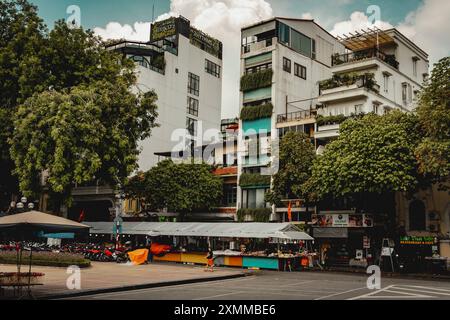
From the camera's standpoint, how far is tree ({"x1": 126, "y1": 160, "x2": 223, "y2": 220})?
43250 mm

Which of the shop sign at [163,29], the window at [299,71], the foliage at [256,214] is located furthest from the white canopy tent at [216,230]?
the shop sign at [163,29]

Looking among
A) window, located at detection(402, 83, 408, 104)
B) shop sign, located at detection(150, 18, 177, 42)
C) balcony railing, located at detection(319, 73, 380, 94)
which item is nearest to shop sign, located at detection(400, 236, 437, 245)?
balcony railing, located at detection(319, 73, 380, 94)

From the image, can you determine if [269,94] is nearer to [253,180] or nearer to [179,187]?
[253,180]

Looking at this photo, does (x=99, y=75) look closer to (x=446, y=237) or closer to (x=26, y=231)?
(x=26, y=231)

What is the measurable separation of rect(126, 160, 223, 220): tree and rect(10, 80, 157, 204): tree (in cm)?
588

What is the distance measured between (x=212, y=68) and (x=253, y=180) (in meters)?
23.2

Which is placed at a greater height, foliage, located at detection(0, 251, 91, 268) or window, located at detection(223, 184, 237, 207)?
window, located at detection(223, 184, 237, 207)

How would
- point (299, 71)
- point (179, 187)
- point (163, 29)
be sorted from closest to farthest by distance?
point (179, 187), point (299, 71), point (163, 29)

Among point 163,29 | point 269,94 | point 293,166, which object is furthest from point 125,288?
point 163,29

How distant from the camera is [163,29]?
58.0 meters

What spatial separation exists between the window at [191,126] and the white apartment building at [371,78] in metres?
19.2

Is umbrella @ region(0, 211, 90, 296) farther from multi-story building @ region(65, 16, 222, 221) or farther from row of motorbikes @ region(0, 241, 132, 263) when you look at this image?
multi-story building @ region(65, 16, 222, 221)
